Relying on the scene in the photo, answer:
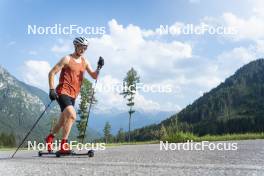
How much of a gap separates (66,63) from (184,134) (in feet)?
37.2

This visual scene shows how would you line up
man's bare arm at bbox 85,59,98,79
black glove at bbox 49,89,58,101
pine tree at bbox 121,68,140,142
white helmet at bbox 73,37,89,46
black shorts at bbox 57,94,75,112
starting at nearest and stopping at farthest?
black glove at bbox 49,89,58,101, black shorts at bbox 57,94,75,112, white helmet at bbox 73,37,89,46, man's bare arm at bbox 85,59,98,79, pine tree at bbox 121,68,140,142

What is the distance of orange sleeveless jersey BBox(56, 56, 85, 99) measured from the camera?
1002cm

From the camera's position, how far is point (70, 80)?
10.1 metres

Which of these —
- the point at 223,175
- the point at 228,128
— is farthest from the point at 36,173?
the point at 228,128

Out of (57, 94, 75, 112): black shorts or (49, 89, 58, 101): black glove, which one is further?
(57, 94, 75, 112): black shorts

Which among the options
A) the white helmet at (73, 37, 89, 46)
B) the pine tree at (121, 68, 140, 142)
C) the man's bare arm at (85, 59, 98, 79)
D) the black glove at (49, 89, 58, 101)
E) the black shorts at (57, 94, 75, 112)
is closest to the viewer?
the black glove at (49, 89, 58, 101)

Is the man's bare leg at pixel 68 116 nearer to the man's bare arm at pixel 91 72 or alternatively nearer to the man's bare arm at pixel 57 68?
the man's bare arm at pixel 57 68

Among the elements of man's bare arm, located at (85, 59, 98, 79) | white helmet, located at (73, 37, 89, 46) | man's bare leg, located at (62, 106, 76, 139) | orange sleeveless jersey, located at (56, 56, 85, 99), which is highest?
white helmet, located at (73, 37, 89, 46)

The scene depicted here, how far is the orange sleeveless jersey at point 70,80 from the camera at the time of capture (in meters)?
10.0

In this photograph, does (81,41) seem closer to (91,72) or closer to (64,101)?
(91,72)

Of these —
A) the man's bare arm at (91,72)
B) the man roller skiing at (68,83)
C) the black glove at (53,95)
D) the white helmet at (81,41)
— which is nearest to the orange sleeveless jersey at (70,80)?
the man roller skiing at (68,83)

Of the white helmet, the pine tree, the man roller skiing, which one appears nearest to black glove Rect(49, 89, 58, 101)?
the man roller skiing

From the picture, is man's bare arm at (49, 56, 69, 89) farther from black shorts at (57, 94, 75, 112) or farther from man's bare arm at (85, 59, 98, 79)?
man's bare arm at (85, 59, 98, 79)

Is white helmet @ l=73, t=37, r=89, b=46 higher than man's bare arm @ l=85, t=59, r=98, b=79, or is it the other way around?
white helmet @ l=73, t=37, r=89, b=46
